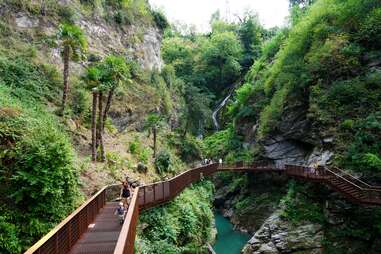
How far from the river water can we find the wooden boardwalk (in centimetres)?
1664

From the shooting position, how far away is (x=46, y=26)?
2688 centimetres

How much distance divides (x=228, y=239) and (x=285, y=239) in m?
8.60

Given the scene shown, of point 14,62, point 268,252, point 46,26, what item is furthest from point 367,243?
point 46,26

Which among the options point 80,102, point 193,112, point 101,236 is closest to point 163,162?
point 80,102

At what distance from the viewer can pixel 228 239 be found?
2905 centimetres

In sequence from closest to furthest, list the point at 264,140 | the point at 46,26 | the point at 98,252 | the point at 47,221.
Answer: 1. the point at 98,252
2. the point at 47,221
3. the point at 46,26
4. the point at 264,140

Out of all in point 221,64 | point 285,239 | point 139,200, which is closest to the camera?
point 139,200

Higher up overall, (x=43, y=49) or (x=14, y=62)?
(x=43, y=49)

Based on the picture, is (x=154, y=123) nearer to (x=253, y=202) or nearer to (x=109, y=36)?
(x=109, y=36)

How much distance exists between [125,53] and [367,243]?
28.4m

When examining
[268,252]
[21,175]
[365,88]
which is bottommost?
[268,252]

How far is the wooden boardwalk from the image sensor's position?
27.2 ft

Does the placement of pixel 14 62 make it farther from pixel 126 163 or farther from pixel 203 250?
pixel 203 250

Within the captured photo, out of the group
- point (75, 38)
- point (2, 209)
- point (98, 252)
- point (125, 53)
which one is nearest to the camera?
point (98, 252)
